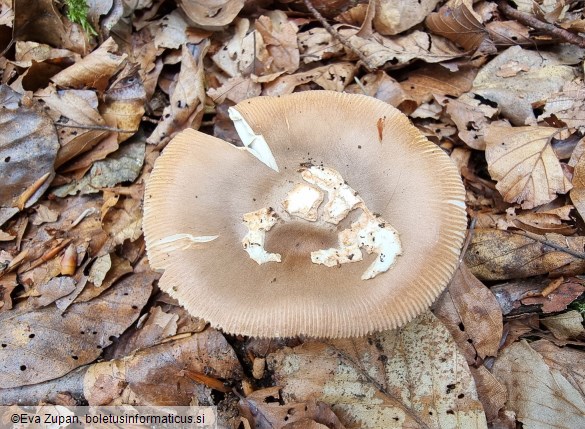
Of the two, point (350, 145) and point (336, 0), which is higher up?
point (336, 0)

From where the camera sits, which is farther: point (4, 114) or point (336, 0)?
point (336, 0)

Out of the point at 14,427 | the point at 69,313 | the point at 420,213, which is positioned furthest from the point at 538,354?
the point at 14,427

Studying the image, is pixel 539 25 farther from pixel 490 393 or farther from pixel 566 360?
pixel 490 393

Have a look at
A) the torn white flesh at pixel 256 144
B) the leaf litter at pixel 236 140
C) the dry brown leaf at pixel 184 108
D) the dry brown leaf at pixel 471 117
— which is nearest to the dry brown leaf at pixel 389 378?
the leaf litter at pixel 236 140

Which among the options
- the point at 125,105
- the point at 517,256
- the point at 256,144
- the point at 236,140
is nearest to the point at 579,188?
the point at 517,256

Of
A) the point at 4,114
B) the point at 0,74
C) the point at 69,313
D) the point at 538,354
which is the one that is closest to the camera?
the point at 538,354

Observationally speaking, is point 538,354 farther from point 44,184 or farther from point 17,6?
point 17,6
